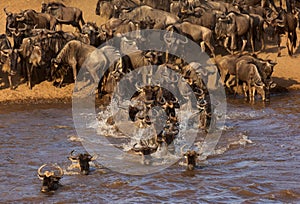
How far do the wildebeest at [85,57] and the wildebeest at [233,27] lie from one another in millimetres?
3661

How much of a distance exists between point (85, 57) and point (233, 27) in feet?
15.0

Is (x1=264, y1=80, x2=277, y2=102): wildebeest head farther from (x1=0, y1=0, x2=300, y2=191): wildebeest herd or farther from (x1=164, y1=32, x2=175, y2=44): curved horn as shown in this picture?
Answer: (x1=164, y1=32, x2=175, y2=44): curved horn

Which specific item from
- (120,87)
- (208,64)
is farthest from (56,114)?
(208,64)

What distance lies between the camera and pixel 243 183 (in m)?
11.5

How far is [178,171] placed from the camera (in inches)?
478

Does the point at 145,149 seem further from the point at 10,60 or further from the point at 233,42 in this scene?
the point at 233,42

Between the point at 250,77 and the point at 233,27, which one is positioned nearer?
the point at 250,77

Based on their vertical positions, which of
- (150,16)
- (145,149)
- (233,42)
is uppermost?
(150,16)

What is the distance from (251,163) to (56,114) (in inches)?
225

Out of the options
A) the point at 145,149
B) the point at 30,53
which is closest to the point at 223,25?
the point at 30,53

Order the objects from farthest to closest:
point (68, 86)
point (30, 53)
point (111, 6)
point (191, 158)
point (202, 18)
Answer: point (111, 6), point (202, 18), point (68, 86), point (30, 53), point (191, 158)

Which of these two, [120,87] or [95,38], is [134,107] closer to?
[120,87]

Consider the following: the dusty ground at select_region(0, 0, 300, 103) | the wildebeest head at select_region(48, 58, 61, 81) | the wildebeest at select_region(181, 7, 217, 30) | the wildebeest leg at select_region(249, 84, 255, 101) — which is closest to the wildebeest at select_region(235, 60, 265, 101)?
the wildebeest leg at select_region(249, 84, 255, 101)

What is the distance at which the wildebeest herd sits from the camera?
56.5 ft
